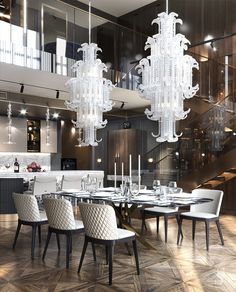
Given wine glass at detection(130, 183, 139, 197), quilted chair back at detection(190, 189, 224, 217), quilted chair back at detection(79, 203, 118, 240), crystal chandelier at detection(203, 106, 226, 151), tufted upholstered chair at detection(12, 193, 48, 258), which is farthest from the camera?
crystal chandelier at detection(203, 106, 226, 151)

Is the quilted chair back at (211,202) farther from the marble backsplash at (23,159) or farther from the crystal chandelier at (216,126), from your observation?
the marble backsplash at (23,159)

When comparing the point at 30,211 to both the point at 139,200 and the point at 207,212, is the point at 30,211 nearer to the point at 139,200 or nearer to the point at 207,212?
the point at 139,200

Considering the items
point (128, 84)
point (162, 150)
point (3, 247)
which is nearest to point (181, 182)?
point (162, 150)

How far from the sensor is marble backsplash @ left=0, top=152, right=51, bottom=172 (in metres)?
11.0

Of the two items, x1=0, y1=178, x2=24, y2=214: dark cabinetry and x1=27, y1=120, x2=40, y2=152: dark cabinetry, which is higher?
x1=27, y1=120, x2=40, y2=152: dark cabinetry

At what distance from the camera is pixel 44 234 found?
19.2ft

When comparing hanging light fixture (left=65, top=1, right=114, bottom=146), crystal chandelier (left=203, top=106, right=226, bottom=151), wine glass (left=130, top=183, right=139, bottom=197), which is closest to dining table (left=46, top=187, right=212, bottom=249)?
wine glass (left=130, top=183, right=139, bottom=197)

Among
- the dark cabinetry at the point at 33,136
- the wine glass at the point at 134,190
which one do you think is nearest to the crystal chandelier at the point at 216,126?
the wine glass at the point at 134,190

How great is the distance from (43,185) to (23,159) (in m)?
4.50

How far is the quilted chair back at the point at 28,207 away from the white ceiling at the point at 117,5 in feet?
27.8

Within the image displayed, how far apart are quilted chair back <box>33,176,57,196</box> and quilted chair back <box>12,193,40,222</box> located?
2.55 meters

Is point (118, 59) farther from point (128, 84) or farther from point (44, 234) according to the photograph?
point (44, 234)

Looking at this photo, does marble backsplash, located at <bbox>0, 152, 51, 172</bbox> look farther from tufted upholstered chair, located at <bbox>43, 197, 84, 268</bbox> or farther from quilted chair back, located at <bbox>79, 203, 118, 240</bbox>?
quilted chair back, located at <bbox>79, 203, 118, 240</bbox>

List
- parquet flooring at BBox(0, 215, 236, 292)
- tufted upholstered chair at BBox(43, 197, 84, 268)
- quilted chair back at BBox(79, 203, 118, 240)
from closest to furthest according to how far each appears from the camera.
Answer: parquet flooring at BBox(0, 215, 236, 292), quilted chair back at BBox(79, 203, 118, 240), tufted upholstered chair at BBox(43, 197, 84, 268)
